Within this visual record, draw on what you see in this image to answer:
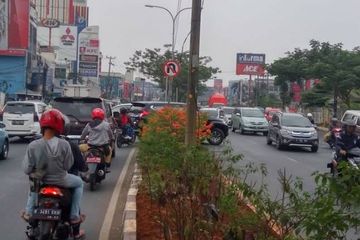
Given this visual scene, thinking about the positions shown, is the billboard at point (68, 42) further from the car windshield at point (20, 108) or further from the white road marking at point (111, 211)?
the white road marking at point (111, 211)

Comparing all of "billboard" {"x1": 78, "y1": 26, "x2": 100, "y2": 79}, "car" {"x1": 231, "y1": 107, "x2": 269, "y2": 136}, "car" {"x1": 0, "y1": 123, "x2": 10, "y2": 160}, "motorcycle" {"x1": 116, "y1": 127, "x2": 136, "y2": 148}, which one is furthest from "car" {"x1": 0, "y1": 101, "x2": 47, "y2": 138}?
"billboard" {"x1": 78, "y1": 26, "x2": 100, "y2": 79}

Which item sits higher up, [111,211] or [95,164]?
[95,164]

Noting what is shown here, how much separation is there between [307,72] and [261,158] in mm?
30169

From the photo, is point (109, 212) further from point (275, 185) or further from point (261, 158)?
point (261, 158)

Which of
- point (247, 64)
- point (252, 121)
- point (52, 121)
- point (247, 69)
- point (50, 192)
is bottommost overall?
point (252, 121)

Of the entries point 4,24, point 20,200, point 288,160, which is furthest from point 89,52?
point 20,200

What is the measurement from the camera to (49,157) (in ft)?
21.5

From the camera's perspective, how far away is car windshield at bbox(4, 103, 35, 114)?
80.4 ft

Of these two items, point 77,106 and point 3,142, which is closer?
point 77,106

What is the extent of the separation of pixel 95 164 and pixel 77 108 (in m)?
5.43

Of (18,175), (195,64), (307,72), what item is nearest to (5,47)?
(307,72)

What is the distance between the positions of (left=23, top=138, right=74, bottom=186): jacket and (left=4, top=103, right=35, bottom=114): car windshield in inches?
726

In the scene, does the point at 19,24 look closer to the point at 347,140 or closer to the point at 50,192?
the point at 347,140

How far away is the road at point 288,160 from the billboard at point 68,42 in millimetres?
55097
